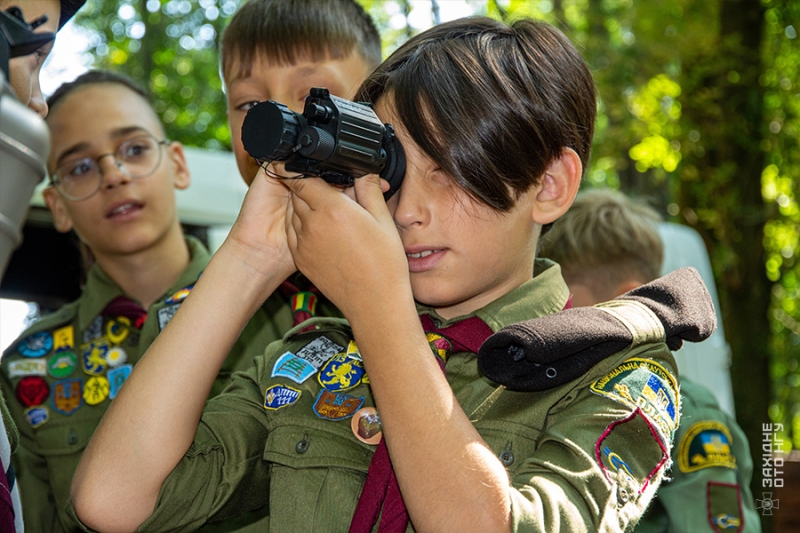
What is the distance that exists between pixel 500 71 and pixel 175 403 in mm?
946

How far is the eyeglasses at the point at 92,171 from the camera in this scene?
10.3ft

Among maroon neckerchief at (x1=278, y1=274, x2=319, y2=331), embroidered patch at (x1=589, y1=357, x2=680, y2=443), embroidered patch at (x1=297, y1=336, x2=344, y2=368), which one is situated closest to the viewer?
embroidered patch at (x1=589, y1=357, x2=680, y2=443)

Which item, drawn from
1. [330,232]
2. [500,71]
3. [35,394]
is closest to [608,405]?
[330,232]

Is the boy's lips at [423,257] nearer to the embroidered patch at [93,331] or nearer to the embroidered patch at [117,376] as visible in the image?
the embroidered patch at [117,376]

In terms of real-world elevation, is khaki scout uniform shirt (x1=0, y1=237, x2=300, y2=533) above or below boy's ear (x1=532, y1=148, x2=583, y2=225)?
below

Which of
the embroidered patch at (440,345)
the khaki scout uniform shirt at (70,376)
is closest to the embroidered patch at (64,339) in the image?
the khaki scout uniform shirt at (70,376)

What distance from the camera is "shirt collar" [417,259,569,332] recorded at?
183cm

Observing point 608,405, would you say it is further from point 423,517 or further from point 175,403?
point 175,403

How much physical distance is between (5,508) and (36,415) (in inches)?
64.3

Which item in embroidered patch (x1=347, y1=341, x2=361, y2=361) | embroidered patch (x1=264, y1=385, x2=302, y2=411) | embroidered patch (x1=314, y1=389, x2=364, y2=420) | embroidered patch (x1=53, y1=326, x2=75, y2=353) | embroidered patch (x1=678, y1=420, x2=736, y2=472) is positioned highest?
embroidered patch (x1=347, y1=341, x2=361, y2=361)

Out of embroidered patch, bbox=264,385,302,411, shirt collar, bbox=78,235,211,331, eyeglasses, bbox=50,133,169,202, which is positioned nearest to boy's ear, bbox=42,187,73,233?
eyeglasses, bbox=50,133,169,202

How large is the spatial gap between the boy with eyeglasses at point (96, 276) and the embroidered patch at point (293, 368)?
32.7 inches

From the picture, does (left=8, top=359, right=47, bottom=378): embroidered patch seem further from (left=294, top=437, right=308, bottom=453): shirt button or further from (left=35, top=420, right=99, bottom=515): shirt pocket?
(left=294, top=437, right=308, bottom=453): shirt button

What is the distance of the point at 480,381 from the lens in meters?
1.79
